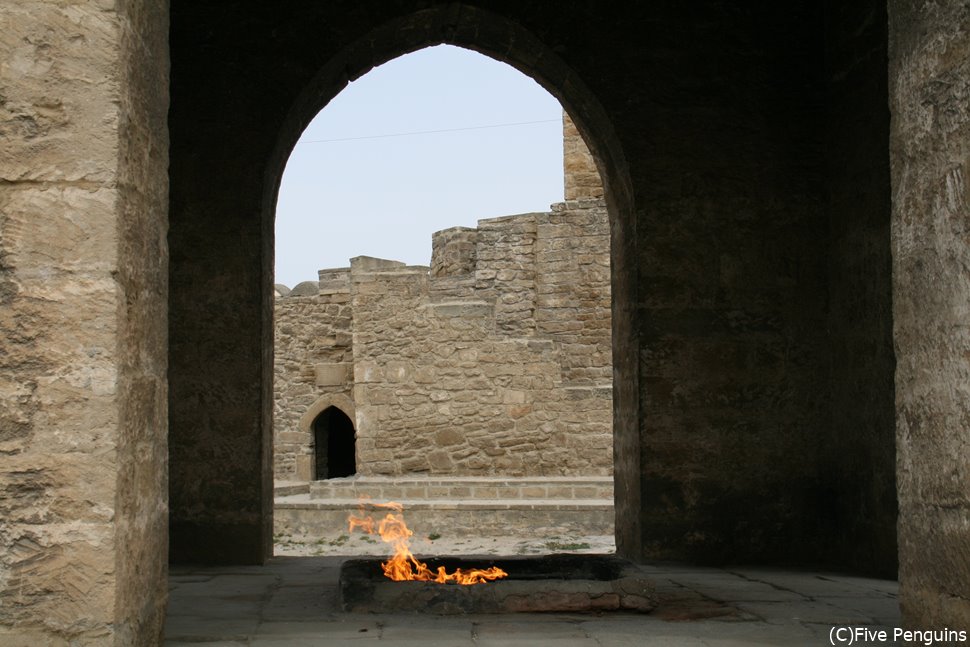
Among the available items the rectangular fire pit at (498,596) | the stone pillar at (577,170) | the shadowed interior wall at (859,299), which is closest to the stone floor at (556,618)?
the rectangular fire pit at (498,596)

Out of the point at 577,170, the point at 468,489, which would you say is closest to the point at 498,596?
the point at 468,489

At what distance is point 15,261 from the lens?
2730 millimetres

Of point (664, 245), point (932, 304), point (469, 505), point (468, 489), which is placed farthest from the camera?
point (468, 489)

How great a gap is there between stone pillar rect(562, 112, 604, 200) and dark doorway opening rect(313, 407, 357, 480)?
17.6 ft

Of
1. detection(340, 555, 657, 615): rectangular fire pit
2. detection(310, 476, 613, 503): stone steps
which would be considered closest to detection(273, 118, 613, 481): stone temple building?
detection(310, 476, 613, 503): stone steps

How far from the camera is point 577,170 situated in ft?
55.3

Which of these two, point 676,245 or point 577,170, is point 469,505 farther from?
point 676,245

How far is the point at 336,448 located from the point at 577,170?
6583mm

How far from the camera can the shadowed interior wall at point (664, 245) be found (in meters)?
6.05

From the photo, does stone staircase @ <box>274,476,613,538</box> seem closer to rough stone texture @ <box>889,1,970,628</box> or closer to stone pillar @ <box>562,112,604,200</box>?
stone pillar @ <box>562,112,604,200</box>

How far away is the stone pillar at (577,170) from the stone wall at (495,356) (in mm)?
822

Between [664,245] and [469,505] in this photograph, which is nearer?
[664,245]

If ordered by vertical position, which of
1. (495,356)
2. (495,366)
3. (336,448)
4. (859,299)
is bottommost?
(336,448)

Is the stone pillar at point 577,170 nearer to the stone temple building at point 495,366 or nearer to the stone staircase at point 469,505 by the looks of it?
the stone temple building at point 495,366
